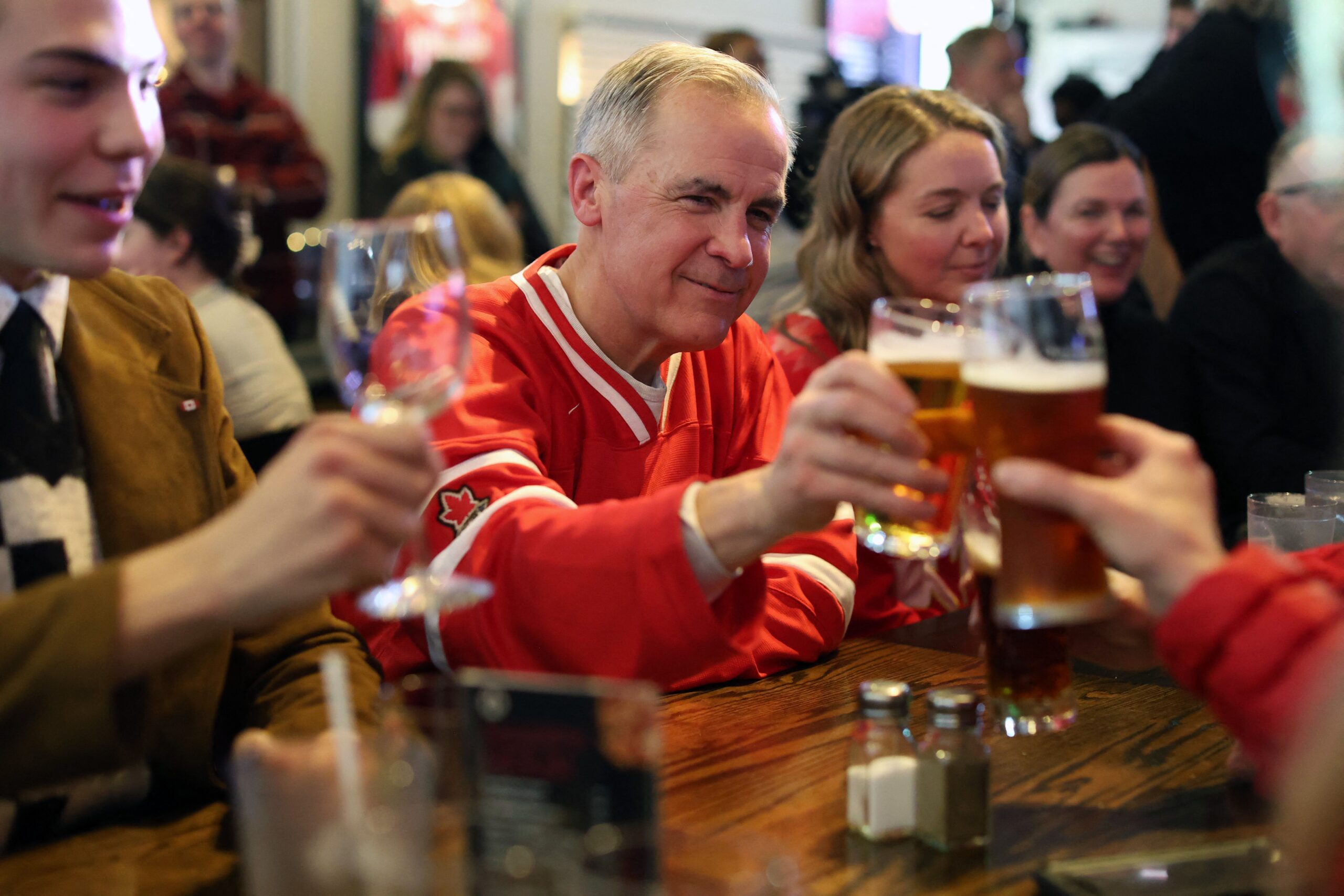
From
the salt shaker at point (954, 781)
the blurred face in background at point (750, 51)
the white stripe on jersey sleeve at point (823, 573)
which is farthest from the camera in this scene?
the blurred face in background at point (750, 51)

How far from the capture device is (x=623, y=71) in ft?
6.03

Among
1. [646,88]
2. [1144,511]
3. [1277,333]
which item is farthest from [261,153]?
[1144,511]

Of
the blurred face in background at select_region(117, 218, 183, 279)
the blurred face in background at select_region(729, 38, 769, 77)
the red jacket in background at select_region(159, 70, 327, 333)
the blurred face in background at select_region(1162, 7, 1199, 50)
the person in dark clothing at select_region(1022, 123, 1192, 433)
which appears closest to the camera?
the person in dark clothing at select_region(1022, 123, 1192, 433)

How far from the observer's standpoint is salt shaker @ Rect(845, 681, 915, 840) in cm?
103

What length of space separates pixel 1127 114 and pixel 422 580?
3716 mm

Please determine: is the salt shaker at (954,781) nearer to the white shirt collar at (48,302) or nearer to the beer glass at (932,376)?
the beer glass at (932,376)

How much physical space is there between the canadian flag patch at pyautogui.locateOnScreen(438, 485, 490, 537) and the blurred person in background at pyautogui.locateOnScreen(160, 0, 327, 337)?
341 cm

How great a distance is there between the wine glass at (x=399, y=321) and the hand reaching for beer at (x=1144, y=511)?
43 cm

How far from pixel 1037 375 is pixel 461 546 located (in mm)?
694

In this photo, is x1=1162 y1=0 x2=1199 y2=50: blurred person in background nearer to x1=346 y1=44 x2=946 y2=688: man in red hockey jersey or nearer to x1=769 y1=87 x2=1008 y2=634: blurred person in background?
x1=769 y1=87 x2=1008 y2=634: blurred person in background

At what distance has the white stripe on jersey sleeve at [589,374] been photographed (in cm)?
177

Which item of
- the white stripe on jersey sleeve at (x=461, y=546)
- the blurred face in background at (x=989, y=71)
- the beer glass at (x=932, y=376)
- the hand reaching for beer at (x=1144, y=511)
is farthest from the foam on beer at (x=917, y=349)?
the blurred face in background at (x=989, y=71)

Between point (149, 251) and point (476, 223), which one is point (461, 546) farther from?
point (476, 223)

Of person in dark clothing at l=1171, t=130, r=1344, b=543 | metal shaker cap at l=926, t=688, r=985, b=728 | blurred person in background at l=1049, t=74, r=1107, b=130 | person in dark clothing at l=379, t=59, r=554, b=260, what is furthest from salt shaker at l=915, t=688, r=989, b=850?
person in dark clothing at l=379, t=59, r=554, b=260
